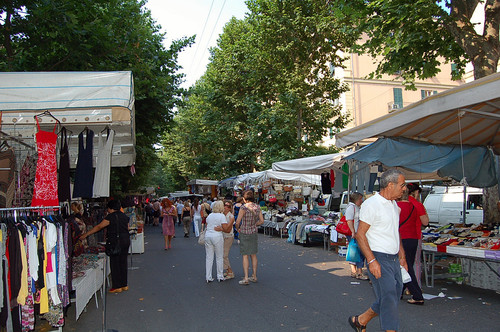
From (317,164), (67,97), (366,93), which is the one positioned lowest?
(317,164)

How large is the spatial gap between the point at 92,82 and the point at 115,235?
134 inches

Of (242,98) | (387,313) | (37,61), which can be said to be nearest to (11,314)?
(387,313)

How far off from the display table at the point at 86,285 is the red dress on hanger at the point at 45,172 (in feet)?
4.08

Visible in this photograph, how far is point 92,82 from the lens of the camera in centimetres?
533

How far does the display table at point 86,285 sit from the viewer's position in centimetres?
564

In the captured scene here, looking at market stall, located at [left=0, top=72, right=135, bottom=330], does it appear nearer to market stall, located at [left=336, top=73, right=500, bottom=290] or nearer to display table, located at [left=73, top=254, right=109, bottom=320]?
display table, located at [left=73, top=254, right=109, bottom=320]

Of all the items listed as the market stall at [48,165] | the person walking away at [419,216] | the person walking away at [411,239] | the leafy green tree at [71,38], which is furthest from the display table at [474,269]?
the leafy green tree at [71,38]

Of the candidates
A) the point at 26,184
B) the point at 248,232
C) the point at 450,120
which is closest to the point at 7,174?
the point at 26,184

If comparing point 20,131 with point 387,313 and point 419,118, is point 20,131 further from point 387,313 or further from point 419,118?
point 419,118

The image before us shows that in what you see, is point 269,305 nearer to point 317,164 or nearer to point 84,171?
point 84,171

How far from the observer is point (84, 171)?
651 centimetres

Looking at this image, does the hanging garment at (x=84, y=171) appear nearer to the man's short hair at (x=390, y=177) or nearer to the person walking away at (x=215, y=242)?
the person walking away at (x=215, y=242)

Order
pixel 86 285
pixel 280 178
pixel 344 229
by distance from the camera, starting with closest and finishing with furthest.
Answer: pixel 86 285 < pixel 344 229 < pixel 280 178

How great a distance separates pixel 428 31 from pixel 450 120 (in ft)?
11.4
